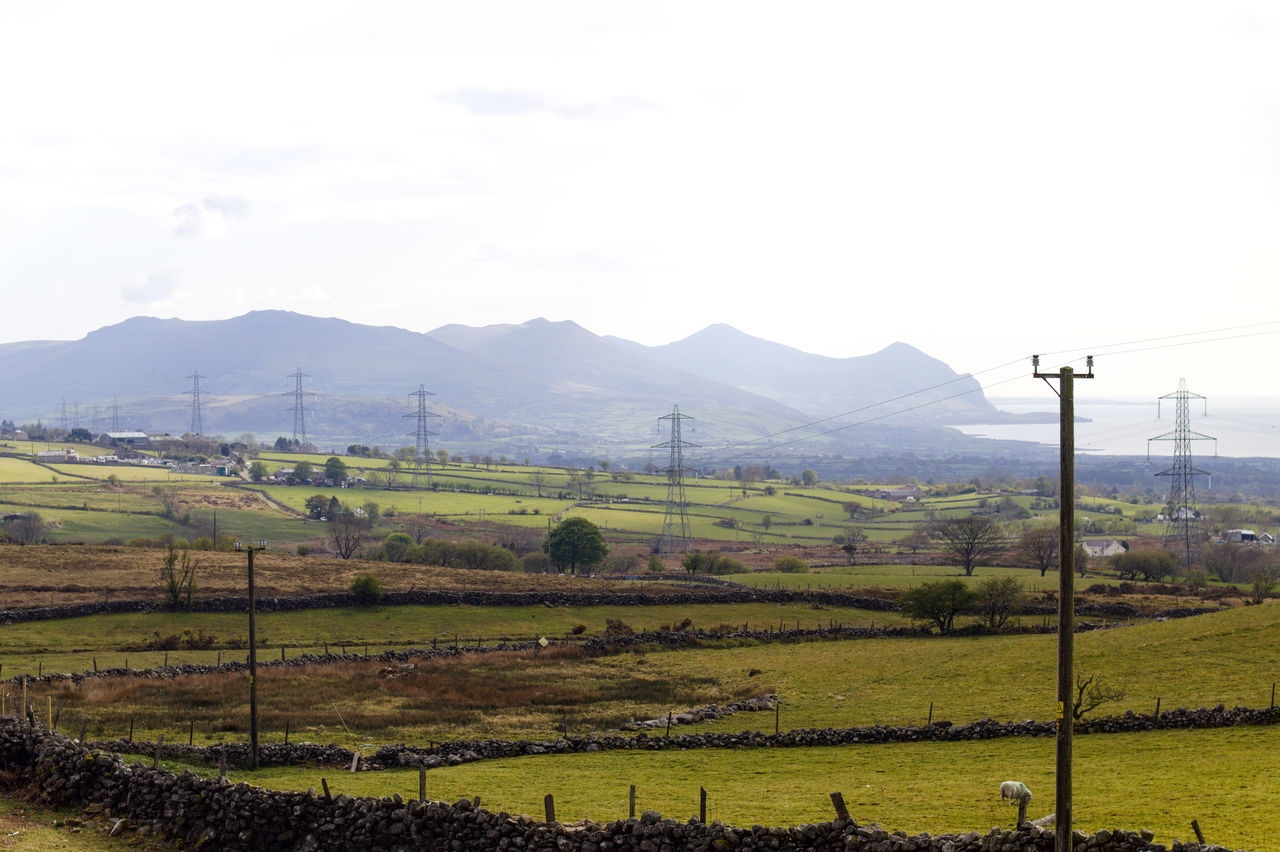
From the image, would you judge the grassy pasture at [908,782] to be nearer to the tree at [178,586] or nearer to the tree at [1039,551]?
the tree at [178,586]

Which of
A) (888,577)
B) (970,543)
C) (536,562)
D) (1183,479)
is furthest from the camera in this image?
(1183,479)

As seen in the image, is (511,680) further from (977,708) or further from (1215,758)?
(1215,758)

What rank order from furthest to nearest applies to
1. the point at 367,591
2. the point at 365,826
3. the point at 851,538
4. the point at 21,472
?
the point at 21,472 < the point at 851,538 < the point at 367,591 < the point at 365,826

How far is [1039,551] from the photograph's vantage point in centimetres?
10794

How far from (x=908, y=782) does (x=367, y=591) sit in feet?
165

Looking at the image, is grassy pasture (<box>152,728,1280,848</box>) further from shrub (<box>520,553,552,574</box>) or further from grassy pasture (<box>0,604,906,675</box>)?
shrub (<box>520,553,552,574</box>)

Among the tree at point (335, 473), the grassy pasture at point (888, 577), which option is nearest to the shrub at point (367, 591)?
the grassy pasture at point (888, 577)

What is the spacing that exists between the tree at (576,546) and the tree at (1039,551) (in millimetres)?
45665

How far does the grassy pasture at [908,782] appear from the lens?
808 inches

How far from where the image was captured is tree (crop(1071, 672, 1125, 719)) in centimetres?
3306

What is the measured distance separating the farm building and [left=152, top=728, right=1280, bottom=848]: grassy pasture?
11405 cm

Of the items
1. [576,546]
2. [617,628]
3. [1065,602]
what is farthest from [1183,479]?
[1065,602]

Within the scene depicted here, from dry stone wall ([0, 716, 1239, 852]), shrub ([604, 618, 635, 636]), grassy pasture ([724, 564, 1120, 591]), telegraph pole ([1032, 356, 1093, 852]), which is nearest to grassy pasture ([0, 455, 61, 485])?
grassy pasture ([724, 564, 1120, 591])

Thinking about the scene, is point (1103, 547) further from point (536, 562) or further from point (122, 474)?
point (122, 474)
